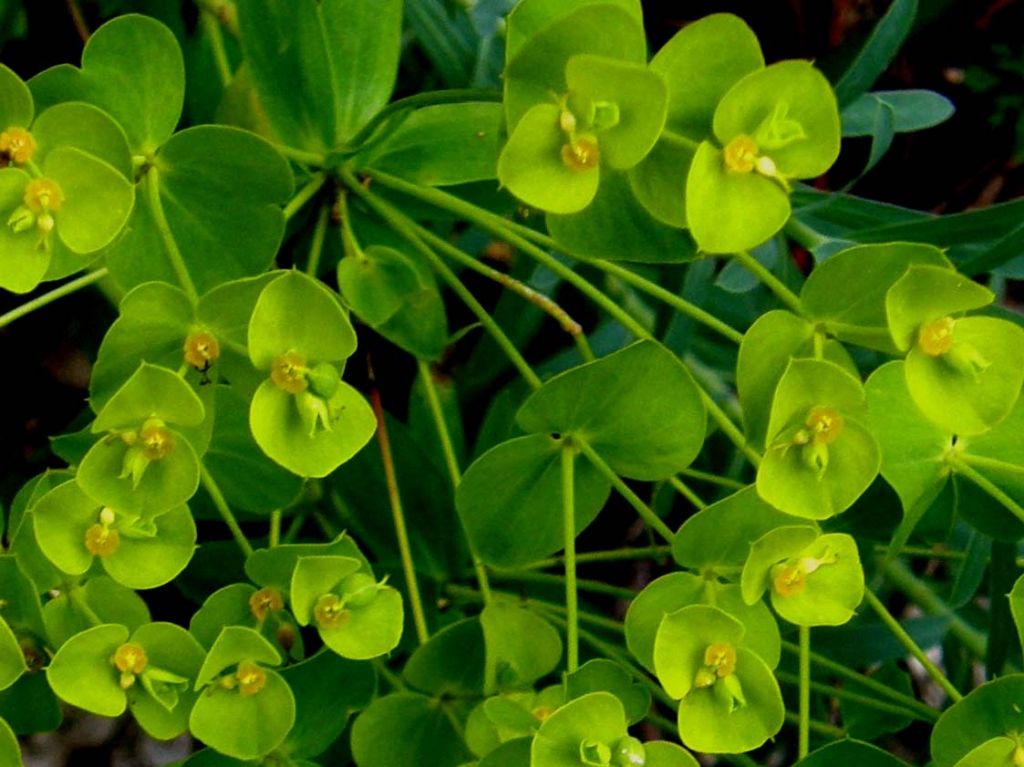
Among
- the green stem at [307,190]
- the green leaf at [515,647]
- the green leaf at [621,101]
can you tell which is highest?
the green leaf at [621,101]

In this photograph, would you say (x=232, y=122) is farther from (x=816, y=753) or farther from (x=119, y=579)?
(x=816, y=753)

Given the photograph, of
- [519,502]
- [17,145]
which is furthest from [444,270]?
[17,145]

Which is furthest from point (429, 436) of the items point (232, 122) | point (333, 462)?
point (333, 462)

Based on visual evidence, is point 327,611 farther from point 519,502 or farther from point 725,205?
point 725,205

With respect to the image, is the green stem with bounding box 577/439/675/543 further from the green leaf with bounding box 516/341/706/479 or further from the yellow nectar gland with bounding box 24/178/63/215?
the yellow nectar gland with bounding box 24/178/63/215

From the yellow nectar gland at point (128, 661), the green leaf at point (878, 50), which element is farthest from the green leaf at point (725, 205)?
the green leaf at point (878, 50)

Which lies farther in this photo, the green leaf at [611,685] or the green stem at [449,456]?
the green stem at [449,456]

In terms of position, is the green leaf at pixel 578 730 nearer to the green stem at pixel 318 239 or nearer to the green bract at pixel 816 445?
the green bract at pixel 816 445
